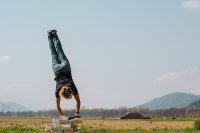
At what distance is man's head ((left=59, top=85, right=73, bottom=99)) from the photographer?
10.1m

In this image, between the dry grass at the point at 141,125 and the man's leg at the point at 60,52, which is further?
the dry grass at the point at 141,125

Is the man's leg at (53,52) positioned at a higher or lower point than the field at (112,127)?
higher

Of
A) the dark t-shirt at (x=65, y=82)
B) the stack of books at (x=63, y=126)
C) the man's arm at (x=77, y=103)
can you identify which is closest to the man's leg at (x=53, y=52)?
the dark t-shirt at (x=65, y=82)

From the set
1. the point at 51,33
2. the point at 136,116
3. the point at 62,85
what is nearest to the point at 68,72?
the point at 62,85

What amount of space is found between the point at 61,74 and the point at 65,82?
0.23 metres

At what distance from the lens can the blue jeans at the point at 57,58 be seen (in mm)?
10391

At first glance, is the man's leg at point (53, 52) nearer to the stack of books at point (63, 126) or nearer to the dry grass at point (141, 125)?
the stack of books at point (63, 126)

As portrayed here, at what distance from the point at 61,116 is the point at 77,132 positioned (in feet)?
1.69

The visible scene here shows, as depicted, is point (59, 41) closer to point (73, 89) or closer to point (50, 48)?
point (50, 48)

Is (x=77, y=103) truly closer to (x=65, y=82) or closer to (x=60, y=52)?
(x=65, y=82)

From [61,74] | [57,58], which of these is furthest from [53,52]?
[61,74]

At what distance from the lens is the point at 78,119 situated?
10.0 metres

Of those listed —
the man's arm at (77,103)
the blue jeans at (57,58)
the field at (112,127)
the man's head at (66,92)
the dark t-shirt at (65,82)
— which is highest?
the blue jeans at (57,58)

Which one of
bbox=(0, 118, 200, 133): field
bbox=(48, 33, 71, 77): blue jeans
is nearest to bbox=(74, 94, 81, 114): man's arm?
bbox=(48, 33, 71, 77): blue jeans
